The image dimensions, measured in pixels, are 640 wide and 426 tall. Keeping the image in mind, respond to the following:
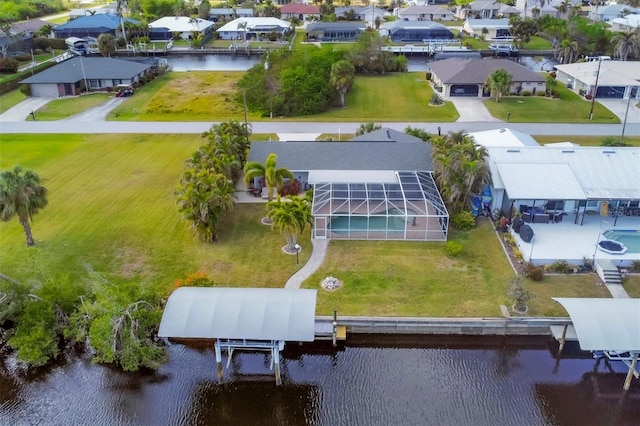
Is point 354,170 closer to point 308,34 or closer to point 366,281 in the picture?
point 366,281

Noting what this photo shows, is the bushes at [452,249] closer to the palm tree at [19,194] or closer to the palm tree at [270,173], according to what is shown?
the palm tree at [270,173]

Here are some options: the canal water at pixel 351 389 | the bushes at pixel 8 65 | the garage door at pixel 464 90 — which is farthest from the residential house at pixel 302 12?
the canal water at pixel 351 389

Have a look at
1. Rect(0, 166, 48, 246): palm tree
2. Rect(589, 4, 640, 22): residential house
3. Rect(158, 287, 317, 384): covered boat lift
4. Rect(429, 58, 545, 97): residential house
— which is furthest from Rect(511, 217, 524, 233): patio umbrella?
Rect(589, 4, 640, 22): residential house

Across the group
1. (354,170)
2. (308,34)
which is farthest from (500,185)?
(308,34)

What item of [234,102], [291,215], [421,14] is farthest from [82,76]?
[421,14]

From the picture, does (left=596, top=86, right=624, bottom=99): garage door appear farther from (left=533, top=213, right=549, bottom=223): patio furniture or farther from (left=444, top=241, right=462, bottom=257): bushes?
(left=444, top=241, right=462, bottom=257): bushes

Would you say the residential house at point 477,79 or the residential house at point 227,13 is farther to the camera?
the residential house at point 227,13
